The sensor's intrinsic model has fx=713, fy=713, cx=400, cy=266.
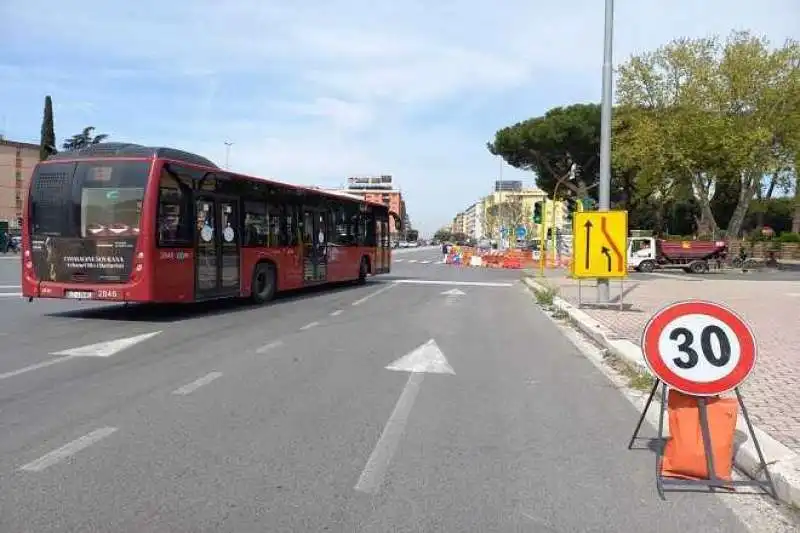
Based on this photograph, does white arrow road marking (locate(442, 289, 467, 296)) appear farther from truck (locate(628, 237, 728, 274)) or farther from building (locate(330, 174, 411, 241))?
building (locate(330, 174, 411, 241))

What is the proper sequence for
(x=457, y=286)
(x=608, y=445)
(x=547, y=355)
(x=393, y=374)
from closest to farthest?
(x=608, y=445)
(x=393, y=374)
(x=547, y=355)
(x=457, y=286)

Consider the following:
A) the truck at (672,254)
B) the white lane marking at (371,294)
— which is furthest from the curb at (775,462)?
the truck at (672,254)

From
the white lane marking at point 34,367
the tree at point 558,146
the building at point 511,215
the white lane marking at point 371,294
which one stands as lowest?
the white lane marking at point 371,294

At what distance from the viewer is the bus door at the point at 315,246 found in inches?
709

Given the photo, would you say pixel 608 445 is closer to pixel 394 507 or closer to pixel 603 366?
pixel 394 507

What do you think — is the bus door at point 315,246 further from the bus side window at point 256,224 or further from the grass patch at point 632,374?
the grass patch at point 632,374

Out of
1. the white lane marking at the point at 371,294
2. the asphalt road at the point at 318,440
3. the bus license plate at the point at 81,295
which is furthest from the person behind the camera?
the white lane marking at the point at 371,294

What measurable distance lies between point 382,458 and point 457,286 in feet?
61.4

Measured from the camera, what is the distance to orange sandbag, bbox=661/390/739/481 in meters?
4.43

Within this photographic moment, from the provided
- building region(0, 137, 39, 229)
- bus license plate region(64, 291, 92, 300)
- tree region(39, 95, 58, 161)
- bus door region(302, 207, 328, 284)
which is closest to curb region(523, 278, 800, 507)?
bus license plate region(64, 291, 92, 300)

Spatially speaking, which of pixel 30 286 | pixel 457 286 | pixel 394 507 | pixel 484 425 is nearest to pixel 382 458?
pixel 394 507

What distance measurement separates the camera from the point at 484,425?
582cm

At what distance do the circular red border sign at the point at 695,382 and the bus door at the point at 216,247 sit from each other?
9.83 metres

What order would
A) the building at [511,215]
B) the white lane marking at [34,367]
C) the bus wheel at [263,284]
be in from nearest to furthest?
1. the white lane marking at [34,367]
2. the bus wheel at [263,284]
3. the building at [511,215]
